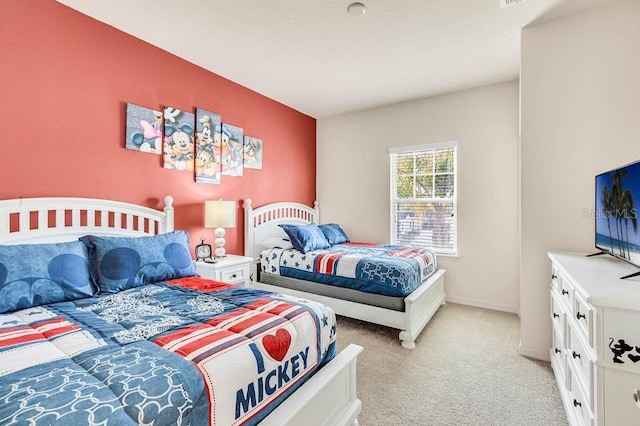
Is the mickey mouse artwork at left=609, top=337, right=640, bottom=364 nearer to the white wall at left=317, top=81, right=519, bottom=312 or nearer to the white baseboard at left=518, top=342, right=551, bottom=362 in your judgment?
the white baseboard at left=518, top=342, right=551, bottom=362

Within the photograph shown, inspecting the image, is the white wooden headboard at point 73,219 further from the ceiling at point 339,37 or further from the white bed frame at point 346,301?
the ceiling at point 339,37

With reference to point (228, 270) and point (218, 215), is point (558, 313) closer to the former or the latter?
point (228, 270)

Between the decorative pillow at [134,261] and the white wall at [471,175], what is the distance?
9.47 ft

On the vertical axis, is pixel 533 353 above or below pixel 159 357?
below

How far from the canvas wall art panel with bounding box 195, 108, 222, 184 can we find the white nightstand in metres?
0.91

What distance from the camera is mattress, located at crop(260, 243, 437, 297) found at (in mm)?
2703

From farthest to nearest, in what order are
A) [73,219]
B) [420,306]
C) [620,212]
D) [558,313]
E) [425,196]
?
1. [425,196]
2. [420,306]
3. [73,219]
4. [558,313]
5. [620,212]

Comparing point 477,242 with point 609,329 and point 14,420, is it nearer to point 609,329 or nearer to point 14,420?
point 609,329

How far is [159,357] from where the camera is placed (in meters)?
1.04

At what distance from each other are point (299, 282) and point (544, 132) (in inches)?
102

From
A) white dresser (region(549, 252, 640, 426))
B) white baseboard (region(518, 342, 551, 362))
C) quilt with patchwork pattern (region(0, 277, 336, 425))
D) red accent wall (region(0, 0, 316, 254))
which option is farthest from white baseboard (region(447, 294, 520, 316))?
red accent wall (region(0, 0, 316, 254))

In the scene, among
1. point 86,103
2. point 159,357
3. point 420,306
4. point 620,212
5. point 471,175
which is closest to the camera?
point 159,357

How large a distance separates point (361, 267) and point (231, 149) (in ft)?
6.55

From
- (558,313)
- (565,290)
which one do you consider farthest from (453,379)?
(565,290)
